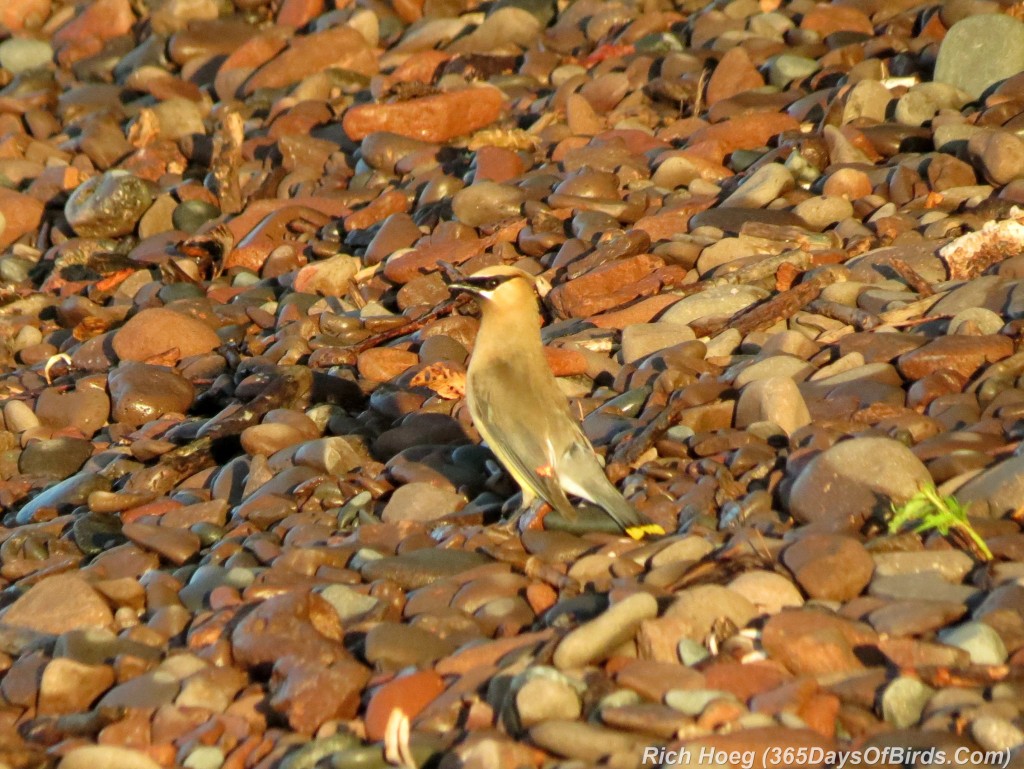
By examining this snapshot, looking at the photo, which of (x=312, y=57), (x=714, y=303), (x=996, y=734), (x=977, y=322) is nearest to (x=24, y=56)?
(x=312, y=57)

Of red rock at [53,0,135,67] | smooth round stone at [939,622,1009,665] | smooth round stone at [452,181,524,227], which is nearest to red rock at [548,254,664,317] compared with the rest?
smooth round stone at [452,181,524,227]

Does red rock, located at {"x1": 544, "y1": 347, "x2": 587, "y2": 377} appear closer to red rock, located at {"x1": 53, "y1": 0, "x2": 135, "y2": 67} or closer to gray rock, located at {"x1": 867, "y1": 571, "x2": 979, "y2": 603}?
gray rock, located at {"x1": 867, "y1": 571, "x2": 979, "y2": 603}

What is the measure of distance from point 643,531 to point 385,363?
2579 mm

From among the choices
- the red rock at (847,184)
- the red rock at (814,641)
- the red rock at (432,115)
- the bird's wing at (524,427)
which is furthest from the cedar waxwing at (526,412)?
the red rock at (432,115)

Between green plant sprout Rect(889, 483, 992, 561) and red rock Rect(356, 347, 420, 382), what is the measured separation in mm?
3238

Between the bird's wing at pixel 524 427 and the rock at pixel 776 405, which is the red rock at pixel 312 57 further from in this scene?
the rock at pixel 776 405

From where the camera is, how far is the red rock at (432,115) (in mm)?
10227

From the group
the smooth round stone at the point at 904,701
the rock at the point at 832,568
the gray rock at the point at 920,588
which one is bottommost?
the gray rock at the point at 920,588

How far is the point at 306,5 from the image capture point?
13211mm

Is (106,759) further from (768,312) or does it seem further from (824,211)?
(824,211)

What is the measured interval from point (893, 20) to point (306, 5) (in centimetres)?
542

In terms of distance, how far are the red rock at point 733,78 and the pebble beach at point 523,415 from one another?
3 cm

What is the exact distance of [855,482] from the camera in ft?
16.9

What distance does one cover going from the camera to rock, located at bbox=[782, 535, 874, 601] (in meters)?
4.61
